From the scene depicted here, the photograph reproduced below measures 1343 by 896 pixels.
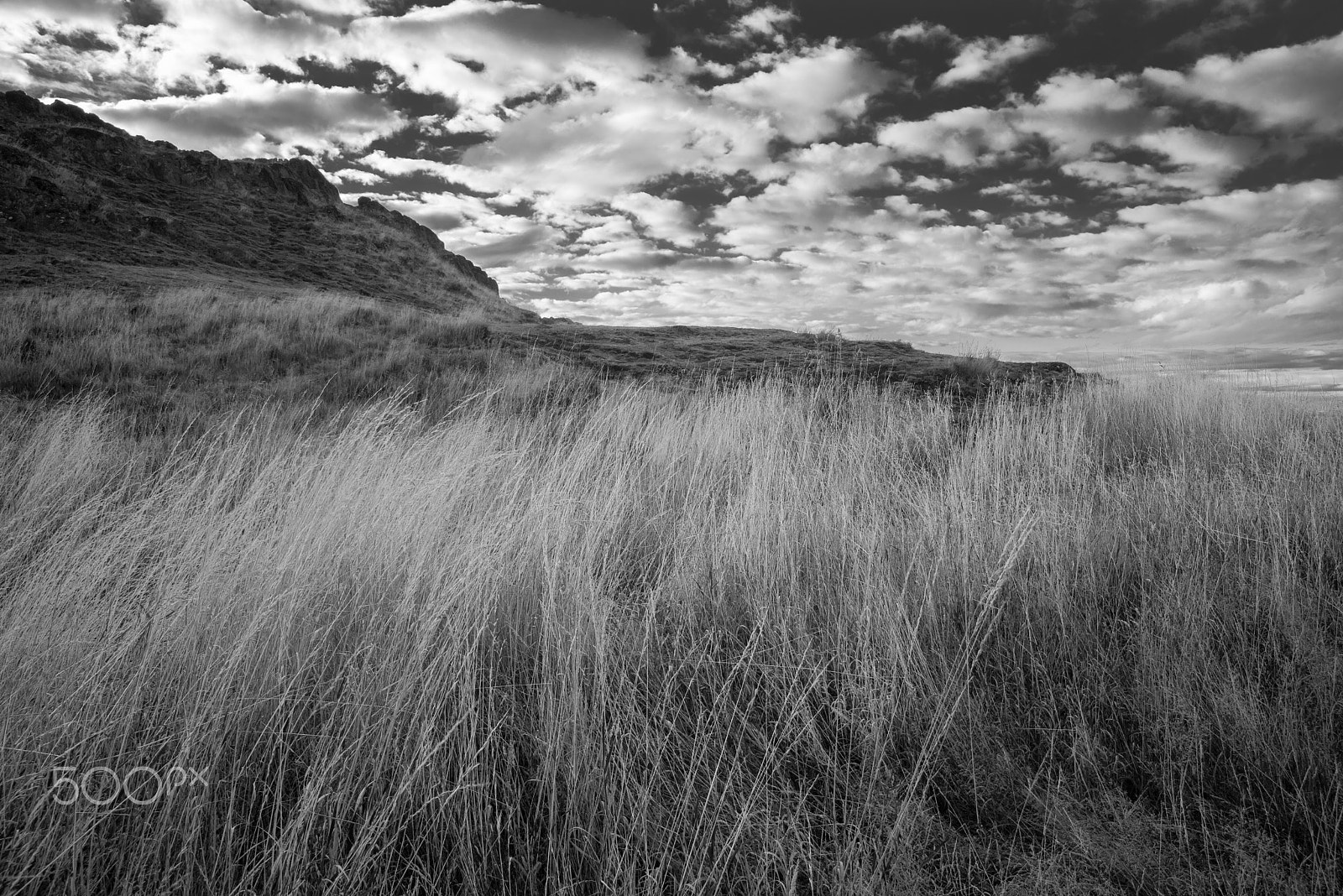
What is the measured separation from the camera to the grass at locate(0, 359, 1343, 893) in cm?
180

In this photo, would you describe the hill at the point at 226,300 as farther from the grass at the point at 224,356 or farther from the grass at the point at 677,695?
the grass at the point at 677,695

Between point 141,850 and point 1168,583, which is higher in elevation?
point 1168,583

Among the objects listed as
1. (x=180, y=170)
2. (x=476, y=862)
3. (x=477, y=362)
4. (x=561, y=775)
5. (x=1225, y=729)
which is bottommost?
(x=476, y=862)

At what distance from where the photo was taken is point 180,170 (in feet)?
126

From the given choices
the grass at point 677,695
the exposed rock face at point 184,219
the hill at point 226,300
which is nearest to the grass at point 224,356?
the hill at point 226,300

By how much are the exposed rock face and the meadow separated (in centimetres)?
1955

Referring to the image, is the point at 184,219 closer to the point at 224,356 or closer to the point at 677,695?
the point at 224,356

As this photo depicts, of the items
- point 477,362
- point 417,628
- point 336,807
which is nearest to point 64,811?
point 336,807

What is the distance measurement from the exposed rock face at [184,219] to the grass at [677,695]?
772 inches

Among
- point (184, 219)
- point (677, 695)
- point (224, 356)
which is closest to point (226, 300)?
point (224, 356)

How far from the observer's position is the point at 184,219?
3125 cm

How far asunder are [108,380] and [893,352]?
44.6ft

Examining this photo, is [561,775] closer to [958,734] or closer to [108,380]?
[958,734]

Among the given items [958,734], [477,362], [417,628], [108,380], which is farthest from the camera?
[477,362]
